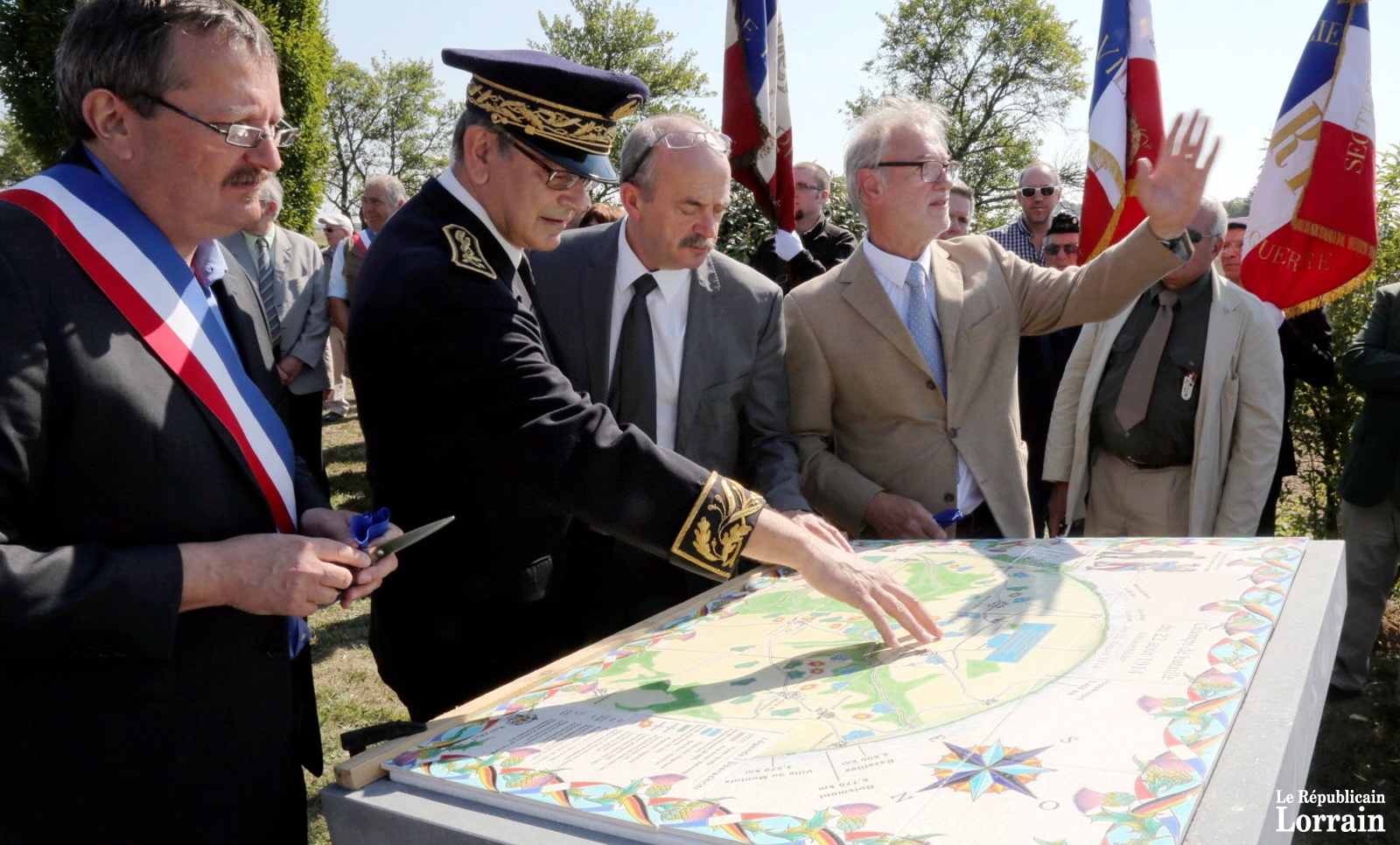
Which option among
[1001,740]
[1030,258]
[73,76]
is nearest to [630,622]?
[1001,740]

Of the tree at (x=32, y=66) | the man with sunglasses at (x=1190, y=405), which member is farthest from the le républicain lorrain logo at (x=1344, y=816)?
the tree at (x=32, y=66)

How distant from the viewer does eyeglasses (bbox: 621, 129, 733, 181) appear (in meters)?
2.88

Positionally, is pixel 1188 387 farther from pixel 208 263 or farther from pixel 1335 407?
pixel 208 263

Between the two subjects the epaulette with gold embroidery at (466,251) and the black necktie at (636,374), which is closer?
the epaulette with gold embroidery at (466,251)

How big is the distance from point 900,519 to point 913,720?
1.37m

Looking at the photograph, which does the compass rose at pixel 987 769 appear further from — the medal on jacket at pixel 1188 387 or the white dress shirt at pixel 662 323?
the medal on jacket at pixel 1188 387

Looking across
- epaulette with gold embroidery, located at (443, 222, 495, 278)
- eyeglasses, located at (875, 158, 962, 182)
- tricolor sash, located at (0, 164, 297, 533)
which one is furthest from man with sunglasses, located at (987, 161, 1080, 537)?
tricolor sash, located at (0, 164, 297, 533)

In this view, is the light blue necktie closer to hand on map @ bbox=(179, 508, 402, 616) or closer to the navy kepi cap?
the navy kepi cap

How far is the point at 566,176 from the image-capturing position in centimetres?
215

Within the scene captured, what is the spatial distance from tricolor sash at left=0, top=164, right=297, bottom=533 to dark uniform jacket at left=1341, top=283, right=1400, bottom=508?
4856mm

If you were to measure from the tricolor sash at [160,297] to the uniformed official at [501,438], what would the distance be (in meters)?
0.33

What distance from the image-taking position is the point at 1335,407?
5.67m

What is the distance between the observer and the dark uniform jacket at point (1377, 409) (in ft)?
15.5

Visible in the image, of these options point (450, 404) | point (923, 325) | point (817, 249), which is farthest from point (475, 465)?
point (817, 249)
